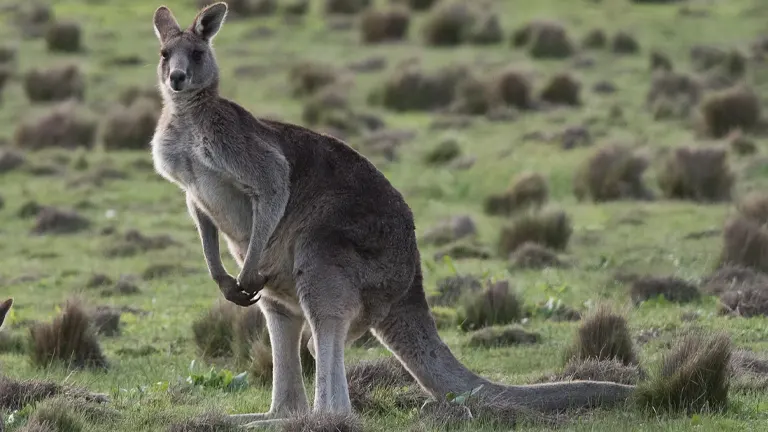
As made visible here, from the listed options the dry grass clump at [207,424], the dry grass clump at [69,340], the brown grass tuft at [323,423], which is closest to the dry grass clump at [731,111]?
the dry grass clump at [69,340]

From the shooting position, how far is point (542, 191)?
19641mm

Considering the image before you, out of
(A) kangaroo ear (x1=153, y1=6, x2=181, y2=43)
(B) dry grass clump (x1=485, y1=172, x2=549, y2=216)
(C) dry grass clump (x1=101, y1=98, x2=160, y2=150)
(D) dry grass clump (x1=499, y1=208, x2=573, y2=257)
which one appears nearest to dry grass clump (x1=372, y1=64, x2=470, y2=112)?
(C) dry grass clump (x1=101, y1=98, x2=160, y2=150)

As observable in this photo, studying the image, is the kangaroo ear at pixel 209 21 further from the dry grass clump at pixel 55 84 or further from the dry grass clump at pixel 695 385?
the dry grass clump at pixel 55 84

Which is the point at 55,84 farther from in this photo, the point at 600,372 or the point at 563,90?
the point at 600,372

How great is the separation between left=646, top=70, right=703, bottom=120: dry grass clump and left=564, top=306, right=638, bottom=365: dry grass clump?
16.7m

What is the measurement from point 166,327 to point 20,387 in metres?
3.69

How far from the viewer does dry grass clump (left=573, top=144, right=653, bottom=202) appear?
20062mm

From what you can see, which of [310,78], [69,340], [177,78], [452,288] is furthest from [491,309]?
[310,78]

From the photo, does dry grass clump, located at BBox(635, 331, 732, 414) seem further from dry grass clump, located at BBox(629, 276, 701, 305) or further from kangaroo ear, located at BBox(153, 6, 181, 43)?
dry grass clump, located at BBox(629, 276, 701, 305)

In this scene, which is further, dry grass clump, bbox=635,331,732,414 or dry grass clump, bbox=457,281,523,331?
dry grass clump, bbox=457,281,523,331

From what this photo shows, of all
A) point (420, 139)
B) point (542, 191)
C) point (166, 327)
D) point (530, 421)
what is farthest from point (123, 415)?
point (420, 139)

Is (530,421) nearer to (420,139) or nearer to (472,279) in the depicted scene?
(472,279)

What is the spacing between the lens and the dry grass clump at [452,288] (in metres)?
13.4

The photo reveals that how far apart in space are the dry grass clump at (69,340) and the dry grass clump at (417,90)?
57.0 ft
